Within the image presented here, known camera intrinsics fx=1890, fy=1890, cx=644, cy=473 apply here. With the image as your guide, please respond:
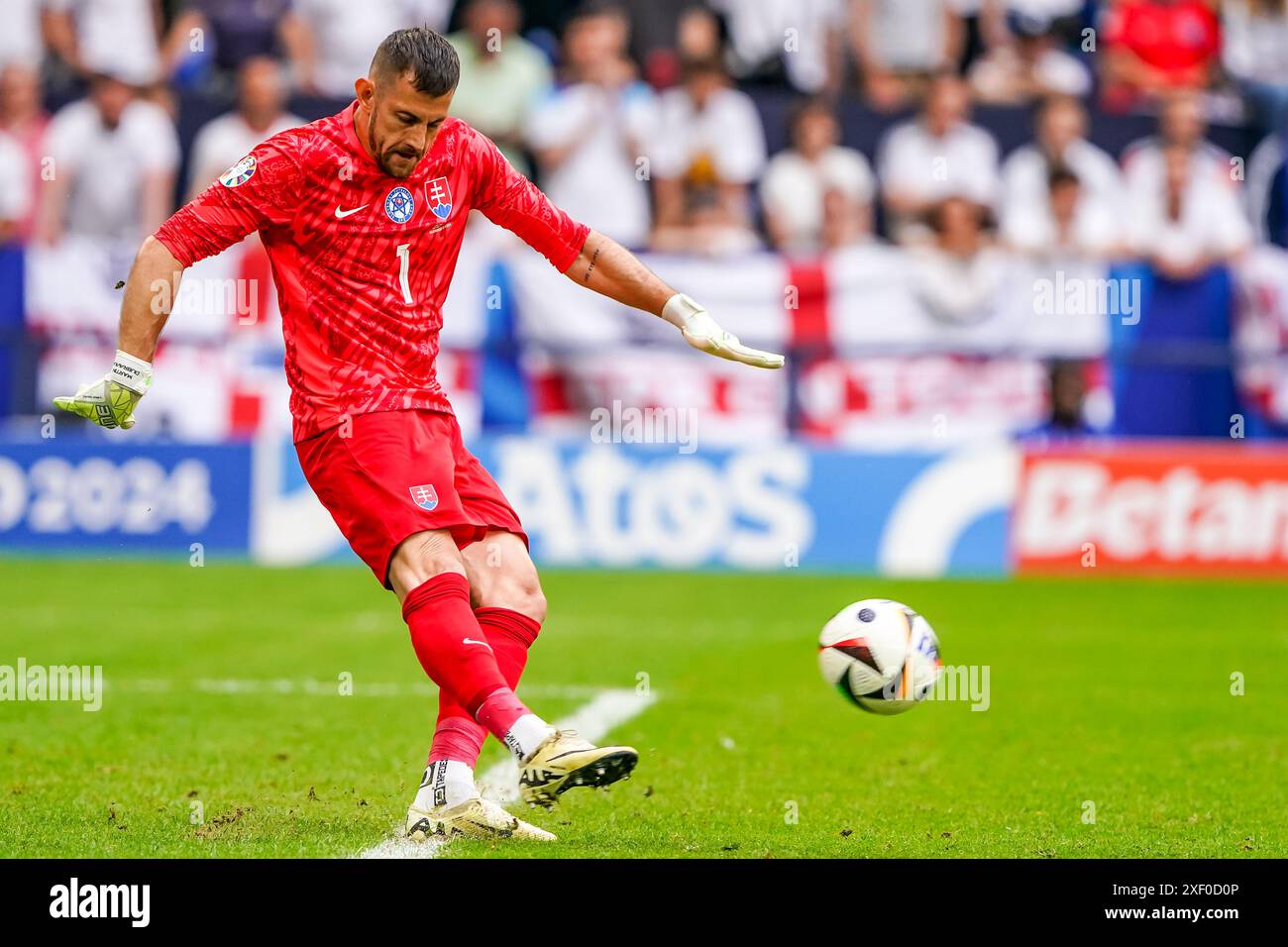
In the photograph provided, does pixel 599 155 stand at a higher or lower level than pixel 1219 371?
higher

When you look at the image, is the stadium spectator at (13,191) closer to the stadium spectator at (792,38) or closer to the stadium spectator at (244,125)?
the stadium spectator at (244,125)

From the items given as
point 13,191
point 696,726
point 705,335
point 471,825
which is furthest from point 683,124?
point 471,825

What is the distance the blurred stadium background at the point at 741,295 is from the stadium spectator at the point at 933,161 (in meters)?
0.04

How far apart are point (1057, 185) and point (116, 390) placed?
12.8 metres

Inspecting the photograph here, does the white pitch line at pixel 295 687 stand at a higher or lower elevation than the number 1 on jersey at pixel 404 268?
lower

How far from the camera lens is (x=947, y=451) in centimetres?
1514

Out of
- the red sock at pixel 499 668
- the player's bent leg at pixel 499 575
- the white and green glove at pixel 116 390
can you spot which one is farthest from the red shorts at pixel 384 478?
the white and green glove at pixel 116 390

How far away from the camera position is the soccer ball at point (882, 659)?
6.61 metres

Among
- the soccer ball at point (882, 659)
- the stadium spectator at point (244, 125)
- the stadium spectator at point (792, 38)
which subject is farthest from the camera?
the stadium spectator at point (792, 38)

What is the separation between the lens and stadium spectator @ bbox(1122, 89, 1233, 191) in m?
17.2
